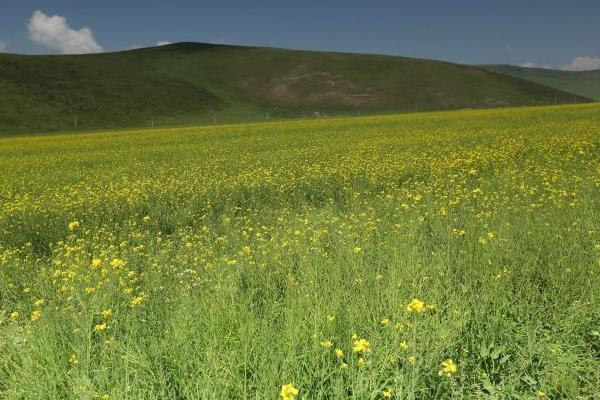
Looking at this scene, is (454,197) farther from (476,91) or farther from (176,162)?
(476,91)

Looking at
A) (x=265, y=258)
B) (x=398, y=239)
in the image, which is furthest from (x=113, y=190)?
(x=398, y=239)

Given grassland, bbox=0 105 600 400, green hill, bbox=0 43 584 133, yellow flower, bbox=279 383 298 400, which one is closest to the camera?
yellow flower, bbox=279 383 298 400

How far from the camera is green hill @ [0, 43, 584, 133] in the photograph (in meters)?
71.9

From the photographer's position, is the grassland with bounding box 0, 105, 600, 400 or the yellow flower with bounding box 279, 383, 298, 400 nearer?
the yellow flower with bounding box 279, 383, 298, 400

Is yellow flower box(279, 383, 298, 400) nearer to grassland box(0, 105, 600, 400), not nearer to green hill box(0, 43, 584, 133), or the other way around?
grassland box(0, 105, 600, 400)

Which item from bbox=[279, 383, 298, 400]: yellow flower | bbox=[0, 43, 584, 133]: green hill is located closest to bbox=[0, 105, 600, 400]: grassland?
bbox=[279, 383, 298, 400]: yellow flower

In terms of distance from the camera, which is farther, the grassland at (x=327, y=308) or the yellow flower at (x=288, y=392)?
the grassland at (x=327, y=308)

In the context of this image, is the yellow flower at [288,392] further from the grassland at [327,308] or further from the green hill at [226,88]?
the green hill at [226,88]

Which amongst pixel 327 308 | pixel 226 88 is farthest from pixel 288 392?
pixel 226 88

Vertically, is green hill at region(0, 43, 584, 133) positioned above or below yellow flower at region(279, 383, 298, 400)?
above

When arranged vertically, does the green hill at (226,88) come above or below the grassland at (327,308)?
above

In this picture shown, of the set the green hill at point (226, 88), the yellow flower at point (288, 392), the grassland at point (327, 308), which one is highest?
the green hill at point (226, 88)

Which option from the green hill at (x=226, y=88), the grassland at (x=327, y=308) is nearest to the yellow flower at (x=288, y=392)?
the grassland at (x=327, y=308)

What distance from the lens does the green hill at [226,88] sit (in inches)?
2830
